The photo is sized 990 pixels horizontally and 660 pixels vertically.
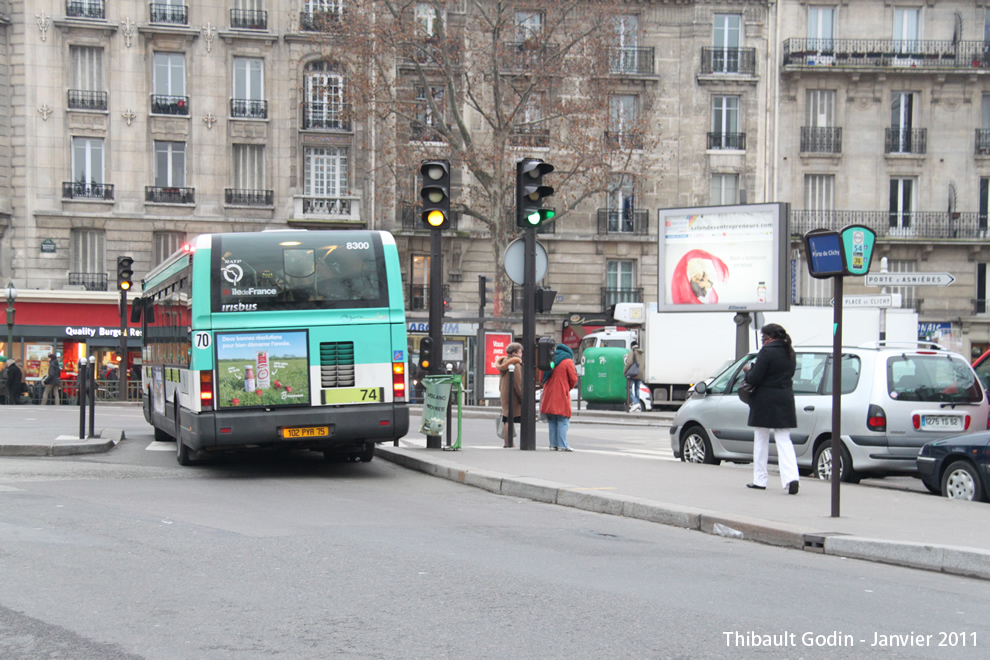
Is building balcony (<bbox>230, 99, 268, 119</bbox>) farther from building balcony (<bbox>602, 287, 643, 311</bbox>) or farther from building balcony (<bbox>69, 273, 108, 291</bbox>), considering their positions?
building balcony (<bbox>602, 287, 643, 311</bbox>)

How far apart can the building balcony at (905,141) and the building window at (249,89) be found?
943 inches

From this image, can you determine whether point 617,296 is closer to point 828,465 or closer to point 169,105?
point 169,105

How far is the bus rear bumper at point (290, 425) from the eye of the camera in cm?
1162

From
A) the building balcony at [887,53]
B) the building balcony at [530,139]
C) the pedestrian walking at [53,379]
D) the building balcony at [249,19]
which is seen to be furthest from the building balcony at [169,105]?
the building balcony at [887,53]

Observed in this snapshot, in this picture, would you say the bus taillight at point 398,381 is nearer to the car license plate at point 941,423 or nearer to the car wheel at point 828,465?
the car wheel at point 828,465

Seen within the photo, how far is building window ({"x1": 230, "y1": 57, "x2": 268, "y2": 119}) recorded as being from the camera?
38750mm

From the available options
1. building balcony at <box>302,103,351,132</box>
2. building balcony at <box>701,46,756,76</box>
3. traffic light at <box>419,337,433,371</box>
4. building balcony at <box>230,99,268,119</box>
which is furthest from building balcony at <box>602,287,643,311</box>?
traffic light at <box>419,337,433,371</box>

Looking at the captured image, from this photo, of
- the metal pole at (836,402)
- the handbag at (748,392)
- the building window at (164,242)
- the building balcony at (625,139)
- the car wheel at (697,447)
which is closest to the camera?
the metal pole at (836,402)

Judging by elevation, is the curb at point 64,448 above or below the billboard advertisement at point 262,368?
below

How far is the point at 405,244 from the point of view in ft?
132

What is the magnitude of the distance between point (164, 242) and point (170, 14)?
27.3 feet

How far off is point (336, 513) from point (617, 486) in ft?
10.2

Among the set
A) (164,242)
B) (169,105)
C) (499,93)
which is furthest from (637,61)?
(164,242)

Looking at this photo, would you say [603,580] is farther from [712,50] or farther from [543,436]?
[712,50]
